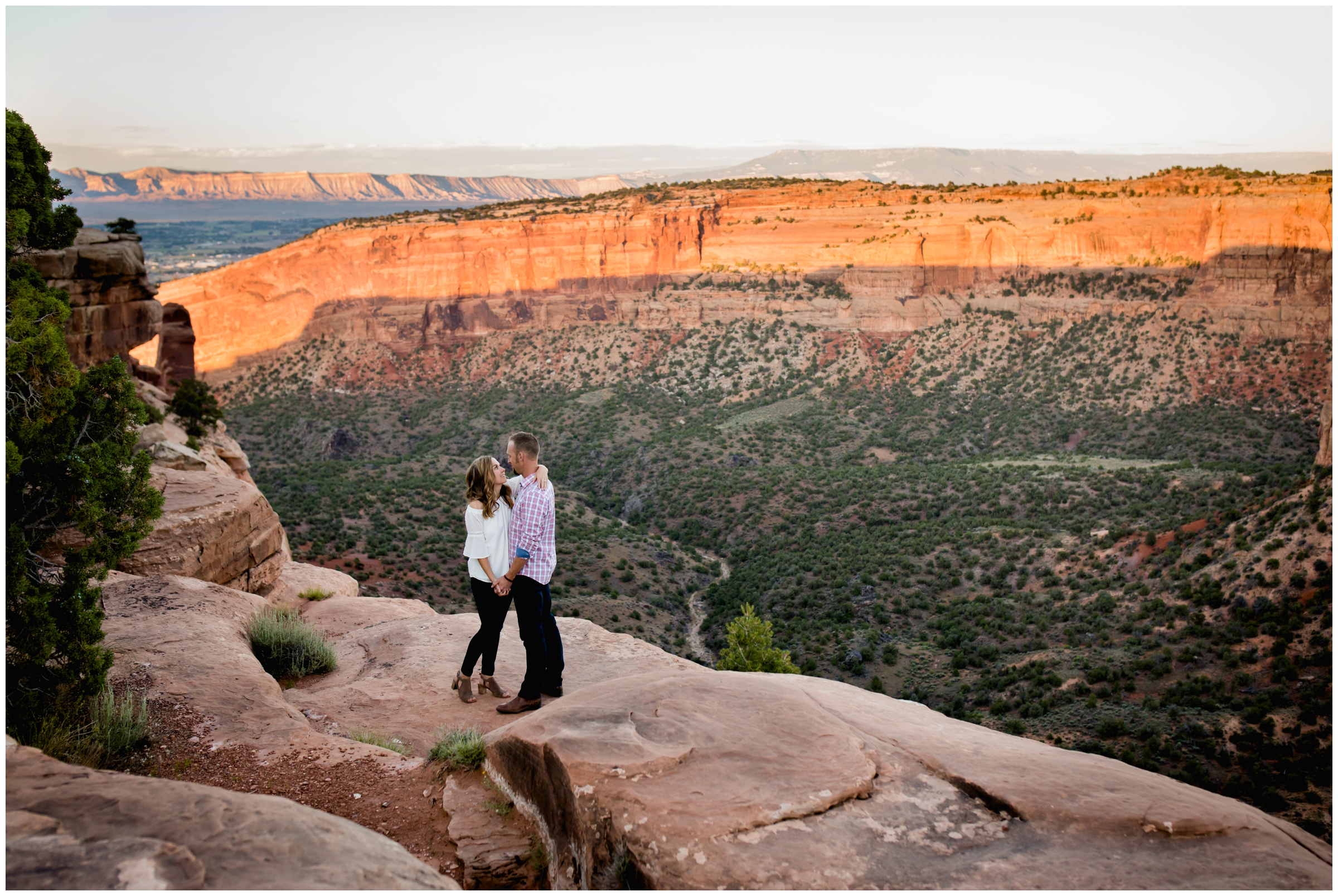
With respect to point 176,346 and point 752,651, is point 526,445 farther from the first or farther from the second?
point 176,346

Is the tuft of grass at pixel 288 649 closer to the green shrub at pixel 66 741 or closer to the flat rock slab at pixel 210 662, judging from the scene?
the flat rock slab at pixel 210 662

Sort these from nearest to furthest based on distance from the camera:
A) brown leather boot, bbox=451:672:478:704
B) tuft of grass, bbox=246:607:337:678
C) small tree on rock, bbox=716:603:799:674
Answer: brown leather boot, bbox=451:672:478:704
tuft of grass, bbox=246:607:337:678
small tree on rock, bbox=716:603:799:674

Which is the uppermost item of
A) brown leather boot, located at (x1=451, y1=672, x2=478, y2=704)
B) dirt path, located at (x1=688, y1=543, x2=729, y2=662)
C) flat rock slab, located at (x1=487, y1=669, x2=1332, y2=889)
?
flat rock slab, located at (x1=487, y1=669, x2=1332, y2=889)

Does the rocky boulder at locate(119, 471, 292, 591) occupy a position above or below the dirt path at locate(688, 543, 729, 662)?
above

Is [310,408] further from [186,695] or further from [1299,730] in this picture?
[1299,730]

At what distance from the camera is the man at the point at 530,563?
23.0 ft

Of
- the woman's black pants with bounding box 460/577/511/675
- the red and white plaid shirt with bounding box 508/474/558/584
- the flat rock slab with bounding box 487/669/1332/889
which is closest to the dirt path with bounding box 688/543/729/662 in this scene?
the woman's black pants with bounding box 460/577/511/675

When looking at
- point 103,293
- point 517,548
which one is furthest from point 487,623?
point 103,293

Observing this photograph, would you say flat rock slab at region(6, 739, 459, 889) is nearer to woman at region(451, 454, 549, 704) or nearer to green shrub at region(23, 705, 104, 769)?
green shrub at region(23, 705, 104, 769)

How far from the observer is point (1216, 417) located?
36.8 metres

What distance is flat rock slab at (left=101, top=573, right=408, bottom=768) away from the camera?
21.3 ft

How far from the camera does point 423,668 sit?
9328 millimetres

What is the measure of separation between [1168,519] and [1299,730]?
39.2ft

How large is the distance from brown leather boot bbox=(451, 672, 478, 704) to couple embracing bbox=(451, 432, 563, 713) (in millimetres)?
525
